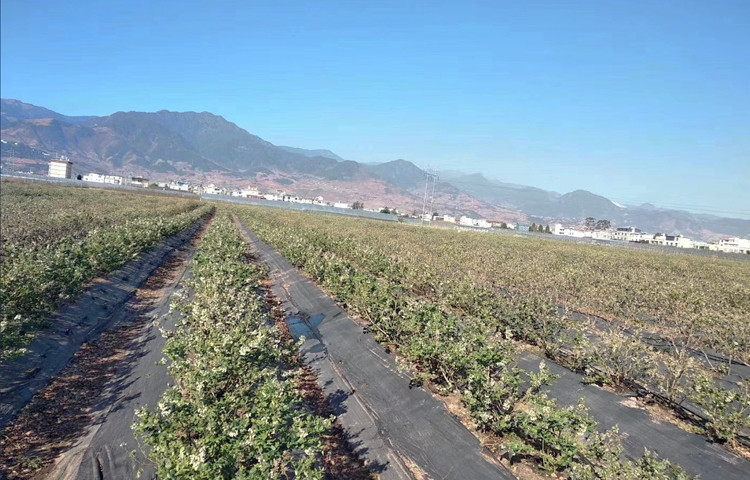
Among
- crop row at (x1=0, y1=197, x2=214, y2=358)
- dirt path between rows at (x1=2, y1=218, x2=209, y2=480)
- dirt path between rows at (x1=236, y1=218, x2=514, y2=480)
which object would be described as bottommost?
dirt path between rows at (x1=2, y1=218, x2=209, y2=480)

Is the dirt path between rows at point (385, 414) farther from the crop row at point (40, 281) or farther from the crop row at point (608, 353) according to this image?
the crop row at point (40, 281)

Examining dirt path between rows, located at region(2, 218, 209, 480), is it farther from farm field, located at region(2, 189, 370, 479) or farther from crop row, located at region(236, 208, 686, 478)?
crop row, located at region(236, 208, 686, 478)

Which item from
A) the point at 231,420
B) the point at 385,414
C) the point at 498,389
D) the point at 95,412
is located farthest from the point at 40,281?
the point at 498,389

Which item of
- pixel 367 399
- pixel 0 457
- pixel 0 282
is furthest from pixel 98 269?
pixel 367 399

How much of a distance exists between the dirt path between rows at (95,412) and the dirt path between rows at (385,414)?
8.01 ft

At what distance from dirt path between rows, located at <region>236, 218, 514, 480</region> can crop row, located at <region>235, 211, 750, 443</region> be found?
157cm

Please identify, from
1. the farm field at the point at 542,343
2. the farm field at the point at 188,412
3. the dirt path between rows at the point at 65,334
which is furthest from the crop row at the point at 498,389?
the dirt path between rows at the point at 65,334

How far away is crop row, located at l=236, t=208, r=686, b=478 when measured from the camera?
4512mm

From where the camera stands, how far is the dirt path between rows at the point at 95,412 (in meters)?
4.78

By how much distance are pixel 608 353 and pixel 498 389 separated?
138 inches

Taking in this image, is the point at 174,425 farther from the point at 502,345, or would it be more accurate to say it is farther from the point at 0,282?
the point at 0,282

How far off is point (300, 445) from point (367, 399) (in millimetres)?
2897

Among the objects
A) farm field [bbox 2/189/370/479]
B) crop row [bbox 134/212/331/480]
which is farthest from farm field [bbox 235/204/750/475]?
crop row [bbox 134/212/331/480]

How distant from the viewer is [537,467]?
194 inches
